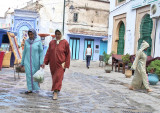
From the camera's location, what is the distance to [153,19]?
12188mm

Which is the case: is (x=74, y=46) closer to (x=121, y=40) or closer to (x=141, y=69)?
(x=121, y=40)

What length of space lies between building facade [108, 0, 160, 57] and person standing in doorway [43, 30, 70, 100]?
7679 mm

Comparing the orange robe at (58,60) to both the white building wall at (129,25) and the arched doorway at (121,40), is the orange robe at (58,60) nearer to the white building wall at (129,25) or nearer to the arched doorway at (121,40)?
the white building wall at (129,25)

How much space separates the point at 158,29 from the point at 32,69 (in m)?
8.32

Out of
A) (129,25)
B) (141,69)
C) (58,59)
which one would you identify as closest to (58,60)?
(58,59)

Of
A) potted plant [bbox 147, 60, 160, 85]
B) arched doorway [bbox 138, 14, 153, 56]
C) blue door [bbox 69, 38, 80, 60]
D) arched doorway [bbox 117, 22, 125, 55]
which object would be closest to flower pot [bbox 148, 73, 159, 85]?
potted plant [bbox 147, 60, 160, 85]

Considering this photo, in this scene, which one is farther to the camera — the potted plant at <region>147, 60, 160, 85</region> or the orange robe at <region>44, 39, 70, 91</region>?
the potted plant at <region>147, 60, 160, 85</region>

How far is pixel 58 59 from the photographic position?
5.12 m

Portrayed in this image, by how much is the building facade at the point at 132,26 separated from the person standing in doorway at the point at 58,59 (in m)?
7.68

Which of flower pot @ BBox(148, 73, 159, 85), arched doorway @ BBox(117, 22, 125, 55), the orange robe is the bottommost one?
flower pot @ BBox(148, 73, 159, 85)

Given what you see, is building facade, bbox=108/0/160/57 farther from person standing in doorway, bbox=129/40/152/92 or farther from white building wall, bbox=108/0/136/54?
person standing in doorway, bbox=129/40/152/92

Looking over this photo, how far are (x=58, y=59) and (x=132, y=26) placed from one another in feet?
33.7

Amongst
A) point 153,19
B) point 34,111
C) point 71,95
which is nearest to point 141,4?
point 153,19

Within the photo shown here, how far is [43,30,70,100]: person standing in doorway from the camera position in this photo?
201 inches
